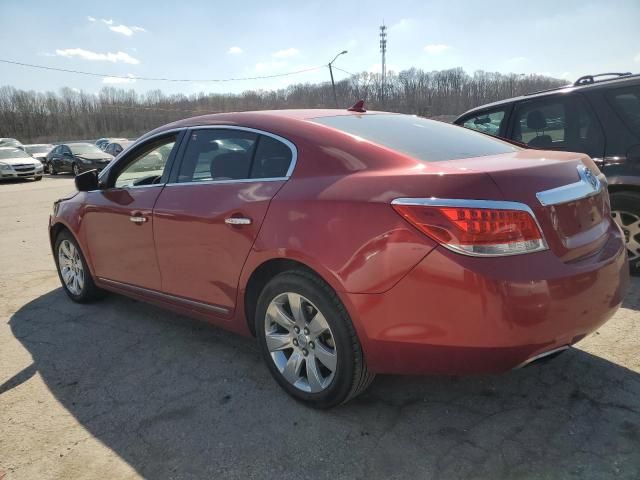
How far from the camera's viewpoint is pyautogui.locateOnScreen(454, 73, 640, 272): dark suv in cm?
421

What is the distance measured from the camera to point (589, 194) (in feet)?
8.19

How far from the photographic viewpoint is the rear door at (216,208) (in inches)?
112

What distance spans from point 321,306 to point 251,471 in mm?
820

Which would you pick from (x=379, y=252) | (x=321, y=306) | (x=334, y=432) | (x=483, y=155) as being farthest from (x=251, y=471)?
(x=483, y=155)

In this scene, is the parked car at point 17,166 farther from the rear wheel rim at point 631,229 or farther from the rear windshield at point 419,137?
the rear wheel rim at point 631,229

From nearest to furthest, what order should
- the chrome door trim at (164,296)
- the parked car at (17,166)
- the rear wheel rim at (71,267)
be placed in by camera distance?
the chrome door trim at (164,296)
the rear wheel rim at (71,267)
the parked car at (17,166)

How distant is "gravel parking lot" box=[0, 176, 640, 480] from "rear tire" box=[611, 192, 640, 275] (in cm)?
77

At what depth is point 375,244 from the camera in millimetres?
2258

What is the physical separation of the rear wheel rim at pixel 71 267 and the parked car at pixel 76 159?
1958 centimetres

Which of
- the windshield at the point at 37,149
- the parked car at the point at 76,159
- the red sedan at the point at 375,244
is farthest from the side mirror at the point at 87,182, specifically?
the windshield at the point at 37,149

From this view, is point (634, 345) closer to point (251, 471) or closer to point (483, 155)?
point (483, 155)

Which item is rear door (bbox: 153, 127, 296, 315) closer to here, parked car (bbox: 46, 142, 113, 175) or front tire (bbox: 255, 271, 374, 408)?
front tire (bbox: 255, 271, 374, 408)

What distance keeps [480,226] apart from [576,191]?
0.68 m

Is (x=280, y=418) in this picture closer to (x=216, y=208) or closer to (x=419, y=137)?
(x=216, y=208)
